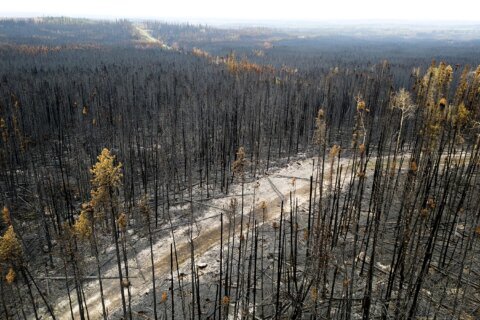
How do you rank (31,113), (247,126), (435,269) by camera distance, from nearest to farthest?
(435,269)
(31,113)
(247,126)

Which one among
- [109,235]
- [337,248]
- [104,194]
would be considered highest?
[104,194]

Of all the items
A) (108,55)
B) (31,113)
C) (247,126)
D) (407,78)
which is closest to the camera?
(31,113)

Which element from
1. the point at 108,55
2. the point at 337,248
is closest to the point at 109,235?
the point at 337,248

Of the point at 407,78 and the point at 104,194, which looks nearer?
the point at 104,194

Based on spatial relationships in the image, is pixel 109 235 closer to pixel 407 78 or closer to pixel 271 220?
pixel 271 220

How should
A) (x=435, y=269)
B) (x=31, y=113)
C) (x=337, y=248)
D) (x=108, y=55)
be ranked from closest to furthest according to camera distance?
1. (x=435, y=269)
2. (x=337, y=248)
3. (x=31, y=113)
4. (x=108, y=55)

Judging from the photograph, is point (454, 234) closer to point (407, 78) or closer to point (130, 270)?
point (130, 270)

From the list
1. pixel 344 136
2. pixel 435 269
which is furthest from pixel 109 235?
pixel 344 136

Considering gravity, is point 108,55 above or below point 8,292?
above

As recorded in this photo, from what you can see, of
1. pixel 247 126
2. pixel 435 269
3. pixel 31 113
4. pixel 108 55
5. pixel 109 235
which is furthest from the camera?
pixel 108 55
